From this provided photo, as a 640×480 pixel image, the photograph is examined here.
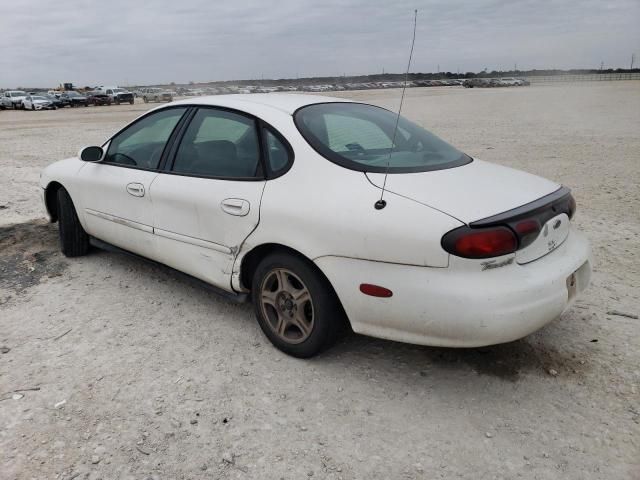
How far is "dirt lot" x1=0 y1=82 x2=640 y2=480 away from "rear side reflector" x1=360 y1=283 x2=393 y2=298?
582 mm

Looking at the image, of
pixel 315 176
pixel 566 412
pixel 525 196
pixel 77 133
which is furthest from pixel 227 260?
pixel 77 133

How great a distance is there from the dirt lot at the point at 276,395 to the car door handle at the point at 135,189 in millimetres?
797

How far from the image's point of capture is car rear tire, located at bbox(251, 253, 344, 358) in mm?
2907

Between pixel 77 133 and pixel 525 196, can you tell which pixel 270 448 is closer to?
pixel 525 196

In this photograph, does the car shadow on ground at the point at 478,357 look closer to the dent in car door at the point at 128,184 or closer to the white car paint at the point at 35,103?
the dent in car door at the point at 128,184

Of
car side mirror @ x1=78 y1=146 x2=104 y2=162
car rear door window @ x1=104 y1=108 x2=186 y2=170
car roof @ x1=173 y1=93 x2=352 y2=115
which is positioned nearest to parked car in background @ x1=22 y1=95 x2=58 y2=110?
car side mirror @ x1=78 y1=146 x2=104 y2=162

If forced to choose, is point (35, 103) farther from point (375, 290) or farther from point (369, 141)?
point (375, 290)

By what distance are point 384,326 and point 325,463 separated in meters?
0.72

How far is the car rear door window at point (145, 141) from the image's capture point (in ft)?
12.8

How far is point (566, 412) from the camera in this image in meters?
2.63

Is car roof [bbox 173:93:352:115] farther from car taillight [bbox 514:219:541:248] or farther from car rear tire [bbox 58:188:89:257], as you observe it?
car rear tire [bbox 58:188:89:257]

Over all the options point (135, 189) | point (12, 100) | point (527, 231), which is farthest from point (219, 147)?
point (12, 100)

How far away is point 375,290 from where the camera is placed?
264 cm

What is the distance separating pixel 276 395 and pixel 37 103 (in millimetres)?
46616
